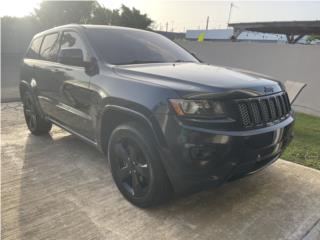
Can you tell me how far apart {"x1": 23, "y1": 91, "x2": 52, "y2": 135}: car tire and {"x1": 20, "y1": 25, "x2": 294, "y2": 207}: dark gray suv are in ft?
3.60

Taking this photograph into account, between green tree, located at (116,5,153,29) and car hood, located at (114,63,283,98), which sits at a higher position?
car hood, located at (114,63,283,98)

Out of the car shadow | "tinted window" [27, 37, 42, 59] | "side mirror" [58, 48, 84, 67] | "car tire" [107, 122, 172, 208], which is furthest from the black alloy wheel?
"tinted window" [27, 37, 42, 59]

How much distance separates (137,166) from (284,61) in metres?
7.84

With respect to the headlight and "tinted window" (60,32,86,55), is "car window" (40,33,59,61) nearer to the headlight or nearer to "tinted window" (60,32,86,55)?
"tinted window" (60,32,86,55)

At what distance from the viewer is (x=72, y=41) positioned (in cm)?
414

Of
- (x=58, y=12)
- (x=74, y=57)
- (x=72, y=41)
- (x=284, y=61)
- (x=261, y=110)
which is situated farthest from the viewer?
(x=58, y=12)

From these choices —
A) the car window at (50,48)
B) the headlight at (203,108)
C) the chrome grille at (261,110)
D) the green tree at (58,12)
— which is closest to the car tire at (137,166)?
the headlight at (203,108)

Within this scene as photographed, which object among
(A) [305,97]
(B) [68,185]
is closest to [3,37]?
(A) [305,97]

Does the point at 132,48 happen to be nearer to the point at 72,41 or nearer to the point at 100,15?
the point at 72,41

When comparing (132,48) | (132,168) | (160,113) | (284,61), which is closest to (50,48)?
(132,48)

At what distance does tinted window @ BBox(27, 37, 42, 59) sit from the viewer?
5316 millimetres

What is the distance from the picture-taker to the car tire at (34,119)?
17.4 ft

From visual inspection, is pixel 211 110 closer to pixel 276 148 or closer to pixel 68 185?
pixel 276 148

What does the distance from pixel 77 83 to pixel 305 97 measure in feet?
24.0
